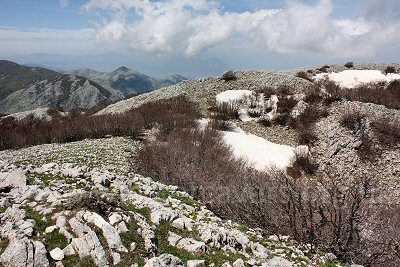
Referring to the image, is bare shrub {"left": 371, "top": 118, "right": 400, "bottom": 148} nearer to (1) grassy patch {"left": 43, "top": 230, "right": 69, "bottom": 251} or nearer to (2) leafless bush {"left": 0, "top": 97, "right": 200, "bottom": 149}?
(2) leafless bush {"left": 0, "top": 97, "right": 200, "bottom": 149}

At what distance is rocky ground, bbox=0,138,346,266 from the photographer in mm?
7754

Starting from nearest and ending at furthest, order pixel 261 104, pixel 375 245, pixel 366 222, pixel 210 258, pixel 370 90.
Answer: pixel 210 258 → pixel 375 245 → pixel 366 222 → pixel 261 104 → pixel 370 90

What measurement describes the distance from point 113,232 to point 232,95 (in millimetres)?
31446

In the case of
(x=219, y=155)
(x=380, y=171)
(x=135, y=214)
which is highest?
(x=135, y=214)

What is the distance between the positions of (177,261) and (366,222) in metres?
8.79

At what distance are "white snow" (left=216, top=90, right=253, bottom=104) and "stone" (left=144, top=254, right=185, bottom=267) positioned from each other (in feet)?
97.3

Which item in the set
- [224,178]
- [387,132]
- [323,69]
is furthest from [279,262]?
[323,69]

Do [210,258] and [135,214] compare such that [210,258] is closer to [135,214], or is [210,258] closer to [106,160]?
[135,214]

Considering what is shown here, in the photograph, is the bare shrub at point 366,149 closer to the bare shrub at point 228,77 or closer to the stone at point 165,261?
the bare shrub at point 228,77

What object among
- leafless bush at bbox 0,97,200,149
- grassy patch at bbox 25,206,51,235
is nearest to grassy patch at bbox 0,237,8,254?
grassy patch at bbox 25,206,51,235

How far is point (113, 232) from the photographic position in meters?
8.41

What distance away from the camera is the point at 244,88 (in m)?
40.5

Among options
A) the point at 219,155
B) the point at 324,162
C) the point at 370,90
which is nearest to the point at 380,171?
the point at 324,162

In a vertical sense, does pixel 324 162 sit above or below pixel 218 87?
below
